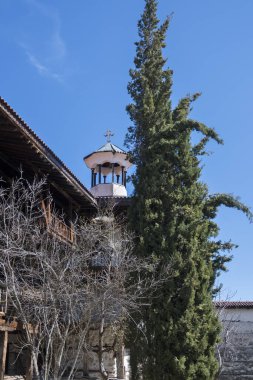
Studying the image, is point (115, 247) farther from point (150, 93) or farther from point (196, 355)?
point (150, 93)

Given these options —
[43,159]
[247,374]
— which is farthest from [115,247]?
[247,374]

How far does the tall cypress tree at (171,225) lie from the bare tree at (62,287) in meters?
0.61

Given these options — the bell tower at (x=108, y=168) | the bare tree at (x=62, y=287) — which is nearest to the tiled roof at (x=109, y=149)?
the bell tower at (x=108, y=168)

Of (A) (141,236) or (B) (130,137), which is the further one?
(B) (130,137)

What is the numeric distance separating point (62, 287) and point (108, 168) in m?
15.9

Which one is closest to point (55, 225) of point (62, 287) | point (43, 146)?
point (43, 146)

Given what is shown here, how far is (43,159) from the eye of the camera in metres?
12.8

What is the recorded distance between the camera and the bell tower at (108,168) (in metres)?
24.3

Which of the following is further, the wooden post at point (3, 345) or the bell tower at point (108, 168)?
the bell tower at point (108, 168)

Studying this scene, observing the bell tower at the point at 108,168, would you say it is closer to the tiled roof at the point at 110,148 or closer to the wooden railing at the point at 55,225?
the tiled roof at the point at 110,148

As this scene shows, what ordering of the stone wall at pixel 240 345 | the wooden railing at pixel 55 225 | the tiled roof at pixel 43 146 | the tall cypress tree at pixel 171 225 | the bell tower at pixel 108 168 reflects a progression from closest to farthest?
the tiled roof at pixel 43 146 → the tall cypress tree at pixel 171 225 → the wooden railing at pixel 55 225 → the stone wall at pixel 240 345 → the bell tower at pixel 108 168

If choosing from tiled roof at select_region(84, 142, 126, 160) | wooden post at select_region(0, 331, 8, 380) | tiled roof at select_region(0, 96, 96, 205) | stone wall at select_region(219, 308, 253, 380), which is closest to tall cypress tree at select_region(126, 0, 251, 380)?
tiled roof at select_region(0, 96, 96, 205)

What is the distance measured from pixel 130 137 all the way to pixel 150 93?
1413mm

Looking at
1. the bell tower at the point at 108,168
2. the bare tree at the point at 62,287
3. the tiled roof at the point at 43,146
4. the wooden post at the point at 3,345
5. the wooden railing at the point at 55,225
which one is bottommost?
the wooden post at the point at 3,345
